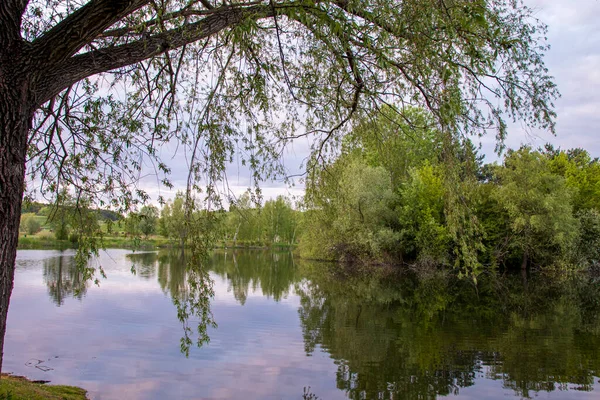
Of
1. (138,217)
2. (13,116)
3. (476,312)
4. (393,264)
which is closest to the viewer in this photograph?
(13,116)

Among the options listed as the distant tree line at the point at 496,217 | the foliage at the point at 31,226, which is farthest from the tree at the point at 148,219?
the foliage at the point at 31,226

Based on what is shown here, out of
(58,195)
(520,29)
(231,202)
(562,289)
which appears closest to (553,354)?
(520,29)

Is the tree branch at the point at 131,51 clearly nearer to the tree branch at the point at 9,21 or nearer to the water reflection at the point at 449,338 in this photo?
the tree branch at the point at 9,21

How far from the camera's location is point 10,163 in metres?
3.34

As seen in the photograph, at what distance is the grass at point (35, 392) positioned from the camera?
5148mm

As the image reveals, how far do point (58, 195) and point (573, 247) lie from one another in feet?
104

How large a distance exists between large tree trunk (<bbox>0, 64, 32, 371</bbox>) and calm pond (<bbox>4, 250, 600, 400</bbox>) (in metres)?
1.56

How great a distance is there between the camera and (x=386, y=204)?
102 feet

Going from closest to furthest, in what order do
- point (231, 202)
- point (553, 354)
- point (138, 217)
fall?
point (231, 202) → point (138, 217) → point (553, 354)

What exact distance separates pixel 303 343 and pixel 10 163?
882 centimetres

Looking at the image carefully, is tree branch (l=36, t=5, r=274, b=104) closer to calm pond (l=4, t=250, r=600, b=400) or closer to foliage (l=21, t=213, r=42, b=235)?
calm pond (l=4, t=250, r=600, b=400)

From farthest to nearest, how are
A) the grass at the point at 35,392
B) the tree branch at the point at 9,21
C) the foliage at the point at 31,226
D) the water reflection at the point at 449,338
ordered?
the foliage at the point at 31,226
the water reflection at the point at 449,338
the grass at the point at 35,392
the tree branch at the point at 9,21

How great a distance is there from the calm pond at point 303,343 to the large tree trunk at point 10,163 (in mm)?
1559

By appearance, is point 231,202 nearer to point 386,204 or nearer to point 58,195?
point 58,195
